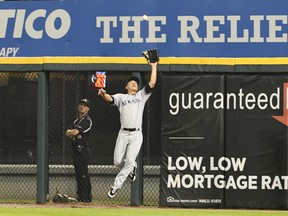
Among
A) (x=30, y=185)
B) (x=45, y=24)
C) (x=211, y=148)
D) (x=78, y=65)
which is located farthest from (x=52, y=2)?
(x=211, y=148)

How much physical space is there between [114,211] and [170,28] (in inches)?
152

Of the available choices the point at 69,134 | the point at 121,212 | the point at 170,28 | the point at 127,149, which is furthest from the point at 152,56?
the point at 170,28

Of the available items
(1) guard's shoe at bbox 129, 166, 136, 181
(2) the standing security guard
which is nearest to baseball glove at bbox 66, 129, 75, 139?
(2) the standing security guard

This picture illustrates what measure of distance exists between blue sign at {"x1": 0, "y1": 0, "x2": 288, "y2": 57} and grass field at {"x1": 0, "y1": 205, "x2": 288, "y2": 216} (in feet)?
10.2

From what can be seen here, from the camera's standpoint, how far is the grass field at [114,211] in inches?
394

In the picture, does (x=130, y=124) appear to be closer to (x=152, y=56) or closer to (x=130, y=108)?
(x=130, y=108)

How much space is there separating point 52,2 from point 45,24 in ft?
1.33

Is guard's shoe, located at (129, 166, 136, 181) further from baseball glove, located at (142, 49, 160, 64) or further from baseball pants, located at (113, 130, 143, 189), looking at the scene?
baseball glove, located at (142, 49, 160, 64)

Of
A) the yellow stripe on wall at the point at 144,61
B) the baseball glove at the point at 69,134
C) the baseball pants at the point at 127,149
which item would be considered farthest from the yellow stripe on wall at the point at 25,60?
the baseball pants at the point at 127,149

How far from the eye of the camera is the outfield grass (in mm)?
9992

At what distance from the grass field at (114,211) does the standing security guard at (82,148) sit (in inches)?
26.8

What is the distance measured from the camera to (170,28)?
12930 millimetres

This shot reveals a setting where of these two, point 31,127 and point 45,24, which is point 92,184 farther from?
point 45,24

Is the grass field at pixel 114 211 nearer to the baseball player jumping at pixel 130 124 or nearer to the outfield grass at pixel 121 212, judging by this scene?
the outfield grass at pixel 121 212
